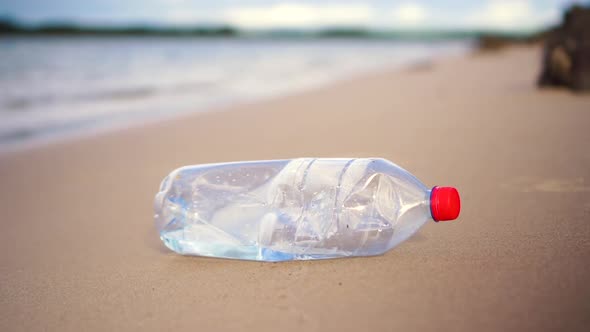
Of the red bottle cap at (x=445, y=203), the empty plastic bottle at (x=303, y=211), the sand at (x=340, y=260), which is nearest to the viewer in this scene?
the sand at (x=340, y=260)

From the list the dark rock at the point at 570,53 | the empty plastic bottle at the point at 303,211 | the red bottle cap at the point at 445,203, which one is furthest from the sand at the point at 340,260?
the dark rock at the point at 570,53

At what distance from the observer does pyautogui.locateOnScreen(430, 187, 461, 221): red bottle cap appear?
153 cm

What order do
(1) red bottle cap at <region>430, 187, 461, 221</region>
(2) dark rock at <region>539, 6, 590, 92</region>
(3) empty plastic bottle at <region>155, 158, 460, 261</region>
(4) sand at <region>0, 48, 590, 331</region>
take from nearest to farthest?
1. (4) sand at <region>0, 48, 590, 331</region>
2. (1) red bottle cap at <region>430, 187, 461, 221</region>
3. (3) empty plastic bottle at <region>155, 158, 460, 261</region>
4. (2) dark rock at <region>539, 6, 590, 92</region>

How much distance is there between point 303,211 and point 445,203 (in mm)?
505

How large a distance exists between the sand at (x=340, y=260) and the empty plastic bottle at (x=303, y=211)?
7cm

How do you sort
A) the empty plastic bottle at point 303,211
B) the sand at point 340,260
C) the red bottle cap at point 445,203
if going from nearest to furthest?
the sand at point 340,260 < the red bottle cap at point 445,203 < the empty plastic bottle at point 303,211

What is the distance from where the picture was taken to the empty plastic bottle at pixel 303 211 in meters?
1.67

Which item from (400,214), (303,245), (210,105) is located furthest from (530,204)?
(210,105)

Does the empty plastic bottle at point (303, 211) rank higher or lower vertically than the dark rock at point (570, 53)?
lower

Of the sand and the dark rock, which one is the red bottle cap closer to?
the sand

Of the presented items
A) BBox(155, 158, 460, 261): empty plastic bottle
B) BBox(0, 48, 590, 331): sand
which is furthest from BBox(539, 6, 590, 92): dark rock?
BBox(155, 158, 460, 261): empty plastic bottle

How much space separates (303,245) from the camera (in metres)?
1.71

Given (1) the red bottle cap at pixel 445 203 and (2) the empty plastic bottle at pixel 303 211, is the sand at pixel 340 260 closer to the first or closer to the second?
(2) the empty plastic bottle at pixel 303 211

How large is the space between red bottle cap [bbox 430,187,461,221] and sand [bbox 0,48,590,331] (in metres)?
0.17
